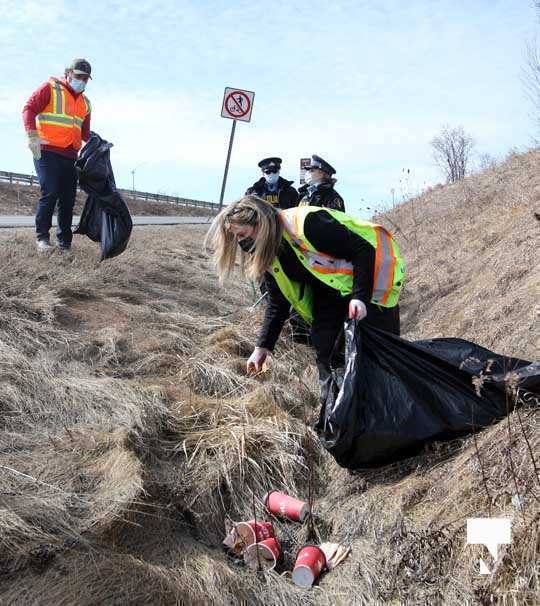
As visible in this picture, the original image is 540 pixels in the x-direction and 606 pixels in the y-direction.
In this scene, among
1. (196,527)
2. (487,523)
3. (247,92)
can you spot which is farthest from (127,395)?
(247,92)

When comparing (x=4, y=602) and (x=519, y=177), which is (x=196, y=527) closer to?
(x=4, y=602)

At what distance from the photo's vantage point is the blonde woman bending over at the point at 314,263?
3.23 meters

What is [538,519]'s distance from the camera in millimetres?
2043

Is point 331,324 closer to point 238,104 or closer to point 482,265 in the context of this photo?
point 482,265

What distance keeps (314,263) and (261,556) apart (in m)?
1.44

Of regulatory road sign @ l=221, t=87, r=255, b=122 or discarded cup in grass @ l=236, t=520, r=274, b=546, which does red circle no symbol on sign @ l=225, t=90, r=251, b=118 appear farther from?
discarded cup in grass @ l=236, t=520, r=274, b=546

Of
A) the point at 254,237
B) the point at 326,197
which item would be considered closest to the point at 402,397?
the point at 254,237

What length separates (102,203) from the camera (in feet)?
19.3

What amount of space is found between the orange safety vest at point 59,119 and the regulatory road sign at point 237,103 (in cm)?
365

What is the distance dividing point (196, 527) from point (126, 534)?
1.33ft

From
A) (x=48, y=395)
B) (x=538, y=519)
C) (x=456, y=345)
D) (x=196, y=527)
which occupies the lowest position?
(x=196, y=527)

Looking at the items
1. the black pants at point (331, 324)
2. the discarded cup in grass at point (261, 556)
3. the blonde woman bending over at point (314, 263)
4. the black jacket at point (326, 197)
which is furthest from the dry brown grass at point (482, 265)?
the discarded cup in grass at point (261, 556)

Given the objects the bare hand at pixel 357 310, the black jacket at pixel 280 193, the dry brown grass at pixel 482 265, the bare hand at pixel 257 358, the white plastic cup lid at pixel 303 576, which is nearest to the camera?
the white plastic cup lid at pixel 303 576

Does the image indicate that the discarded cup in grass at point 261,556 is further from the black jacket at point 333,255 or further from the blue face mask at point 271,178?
the blue face mask at point 271,178
